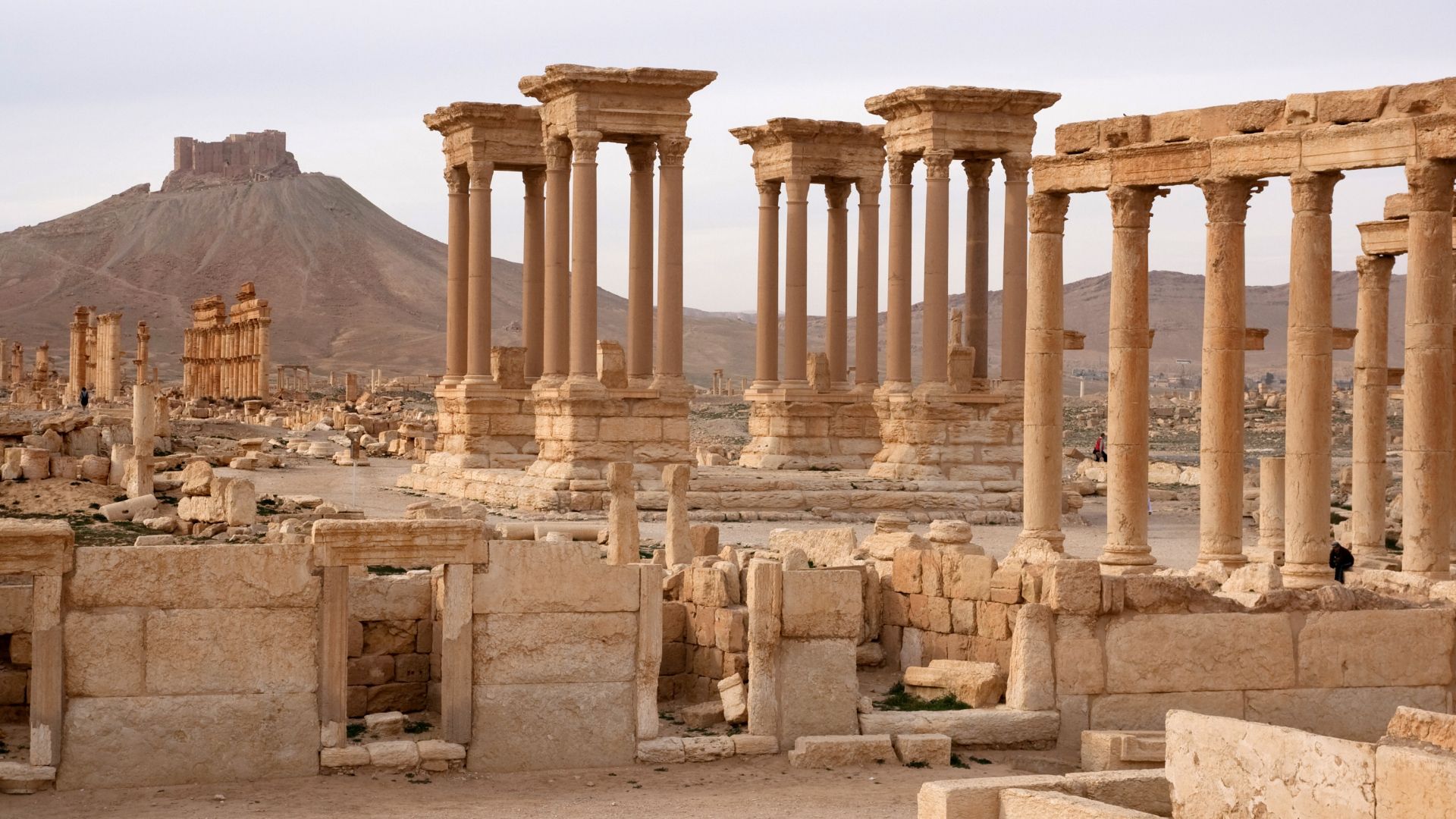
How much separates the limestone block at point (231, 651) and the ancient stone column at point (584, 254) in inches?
696

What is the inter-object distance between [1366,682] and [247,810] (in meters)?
9.56

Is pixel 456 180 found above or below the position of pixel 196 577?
above

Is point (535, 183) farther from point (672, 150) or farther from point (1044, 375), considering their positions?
point (1044, 375)

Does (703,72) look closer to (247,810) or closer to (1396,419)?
(247,810)

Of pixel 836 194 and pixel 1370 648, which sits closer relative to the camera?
pixel 1370 648

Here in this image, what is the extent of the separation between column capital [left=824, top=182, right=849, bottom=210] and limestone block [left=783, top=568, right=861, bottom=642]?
74.0 ft

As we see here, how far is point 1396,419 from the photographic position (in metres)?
79.0

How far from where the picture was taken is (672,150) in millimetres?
33500

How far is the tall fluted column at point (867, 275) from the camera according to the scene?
38375mm

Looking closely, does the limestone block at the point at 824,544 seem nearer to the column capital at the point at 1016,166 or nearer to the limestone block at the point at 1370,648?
the limestone block at the point at 1370,648

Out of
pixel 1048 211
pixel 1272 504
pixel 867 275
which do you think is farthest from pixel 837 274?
pixel 1048 211

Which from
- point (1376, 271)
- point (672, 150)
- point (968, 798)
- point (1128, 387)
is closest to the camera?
point (968, 798)

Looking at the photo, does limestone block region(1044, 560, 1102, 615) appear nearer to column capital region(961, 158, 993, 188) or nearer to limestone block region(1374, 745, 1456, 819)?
limestone block region(1374, 745, 1456, 819)

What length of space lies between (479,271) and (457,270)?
1.17 m
